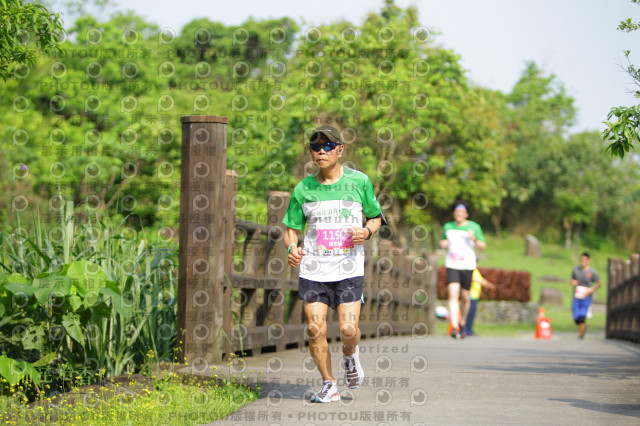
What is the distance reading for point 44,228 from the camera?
6242 millimetres

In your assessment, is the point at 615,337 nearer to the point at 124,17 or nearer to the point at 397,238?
the point at 397,238

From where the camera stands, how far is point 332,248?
505 centimetres

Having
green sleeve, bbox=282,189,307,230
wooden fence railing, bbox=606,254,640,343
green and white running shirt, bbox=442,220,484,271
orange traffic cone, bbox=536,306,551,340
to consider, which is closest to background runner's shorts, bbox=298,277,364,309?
green sleeve, bbox=282,189,307,230

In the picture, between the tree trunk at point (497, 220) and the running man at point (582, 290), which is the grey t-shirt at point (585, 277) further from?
the tree trunk at point (497, 220)

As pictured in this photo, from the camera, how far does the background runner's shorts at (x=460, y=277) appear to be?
1147 cm

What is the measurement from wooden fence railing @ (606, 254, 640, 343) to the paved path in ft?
17.0

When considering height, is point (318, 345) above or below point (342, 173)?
below

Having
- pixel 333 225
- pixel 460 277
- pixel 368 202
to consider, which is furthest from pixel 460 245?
pixel 333 225

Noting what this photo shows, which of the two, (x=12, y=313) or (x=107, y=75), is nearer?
(x=12, y=313)

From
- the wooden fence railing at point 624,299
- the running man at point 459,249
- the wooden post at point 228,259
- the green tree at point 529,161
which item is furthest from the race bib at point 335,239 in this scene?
the green tree at point 529,161

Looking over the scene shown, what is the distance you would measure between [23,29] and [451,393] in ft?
11.5

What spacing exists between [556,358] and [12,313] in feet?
16.6

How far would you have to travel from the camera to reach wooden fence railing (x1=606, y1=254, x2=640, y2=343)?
41.5 ft

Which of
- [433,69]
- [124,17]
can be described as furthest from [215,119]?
[124,17]
